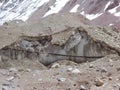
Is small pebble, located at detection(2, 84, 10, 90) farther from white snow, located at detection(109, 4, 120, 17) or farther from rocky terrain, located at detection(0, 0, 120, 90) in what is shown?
white snow, located at detection(109, 4, 120, 17)

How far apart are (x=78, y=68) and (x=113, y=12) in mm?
38038

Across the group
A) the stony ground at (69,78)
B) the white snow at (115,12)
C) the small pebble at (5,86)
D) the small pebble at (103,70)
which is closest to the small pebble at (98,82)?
the stony ground at (69,78)

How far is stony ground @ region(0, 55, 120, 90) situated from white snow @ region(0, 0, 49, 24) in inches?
2038

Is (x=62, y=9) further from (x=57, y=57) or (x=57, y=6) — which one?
(x=57, y=57)

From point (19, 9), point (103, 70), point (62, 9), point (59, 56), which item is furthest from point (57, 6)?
point (103, 70)

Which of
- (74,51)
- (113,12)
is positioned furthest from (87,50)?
(113,12)

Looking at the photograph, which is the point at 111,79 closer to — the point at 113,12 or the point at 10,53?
the point at 10,53

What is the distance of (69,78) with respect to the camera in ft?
29.4

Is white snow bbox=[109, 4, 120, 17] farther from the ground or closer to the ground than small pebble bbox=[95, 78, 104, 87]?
farther from the ground

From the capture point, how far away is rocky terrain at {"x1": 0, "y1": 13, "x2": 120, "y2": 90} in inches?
344

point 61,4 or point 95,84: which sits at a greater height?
point 61,4

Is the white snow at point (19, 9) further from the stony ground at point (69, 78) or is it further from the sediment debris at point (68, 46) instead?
the stony ground at point (69, 78)

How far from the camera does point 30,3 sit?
224 ft

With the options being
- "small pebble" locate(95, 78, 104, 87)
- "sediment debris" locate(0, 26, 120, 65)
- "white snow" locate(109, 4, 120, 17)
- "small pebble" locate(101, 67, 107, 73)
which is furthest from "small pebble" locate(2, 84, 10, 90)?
"white snow" locate(109, 4, 120, 17)
